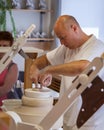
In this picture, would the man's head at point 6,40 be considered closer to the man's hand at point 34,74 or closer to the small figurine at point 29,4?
the man's hand at point 34,74

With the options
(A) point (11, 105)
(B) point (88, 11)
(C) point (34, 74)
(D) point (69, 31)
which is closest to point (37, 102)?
(A) point (11, 105)

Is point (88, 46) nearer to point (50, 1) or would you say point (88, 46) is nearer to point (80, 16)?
point (80, 16)

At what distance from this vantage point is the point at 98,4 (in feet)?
14.8

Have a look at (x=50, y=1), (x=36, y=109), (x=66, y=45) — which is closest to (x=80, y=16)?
(x=50, y=1)

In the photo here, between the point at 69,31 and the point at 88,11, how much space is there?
2.87m

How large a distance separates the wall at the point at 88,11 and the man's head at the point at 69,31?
2749 millimetres

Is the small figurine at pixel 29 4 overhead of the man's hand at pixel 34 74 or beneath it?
beneath

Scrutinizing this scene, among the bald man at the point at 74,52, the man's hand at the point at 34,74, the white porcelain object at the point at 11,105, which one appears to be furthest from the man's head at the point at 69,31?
the white porcelain object at the point at 11,105

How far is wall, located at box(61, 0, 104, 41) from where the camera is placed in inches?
177

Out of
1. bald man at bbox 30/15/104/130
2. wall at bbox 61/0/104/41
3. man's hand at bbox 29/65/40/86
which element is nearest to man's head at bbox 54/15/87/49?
bald man at bbox 30/15/104/130

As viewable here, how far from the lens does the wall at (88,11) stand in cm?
450

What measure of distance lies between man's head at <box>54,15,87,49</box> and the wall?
2749mm

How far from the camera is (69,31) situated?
1.75 m

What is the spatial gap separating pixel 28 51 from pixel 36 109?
0.60m
